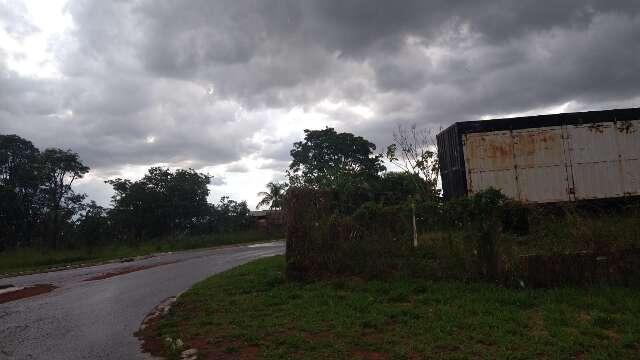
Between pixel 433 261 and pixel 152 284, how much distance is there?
343 inches

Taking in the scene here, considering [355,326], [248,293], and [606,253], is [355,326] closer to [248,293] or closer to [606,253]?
[248,293]

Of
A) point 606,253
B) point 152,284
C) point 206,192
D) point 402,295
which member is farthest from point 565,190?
point 206,192

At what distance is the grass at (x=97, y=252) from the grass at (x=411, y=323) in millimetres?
21601

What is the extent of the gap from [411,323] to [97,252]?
104ft

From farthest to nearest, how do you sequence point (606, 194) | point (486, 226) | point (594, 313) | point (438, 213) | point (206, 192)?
1. point (206, 192)
2. point (606, 194)
3. point (438, 213)
4. point (486, 226)
5. point (594, 313)

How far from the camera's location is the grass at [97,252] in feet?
94.0

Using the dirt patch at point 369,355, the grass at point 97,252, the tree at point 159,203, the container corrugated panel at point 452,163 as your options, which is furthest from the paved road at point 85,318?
the tree at point 159,203

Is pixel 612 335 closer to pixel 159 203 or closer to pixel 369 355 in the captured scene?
pixel 369 355

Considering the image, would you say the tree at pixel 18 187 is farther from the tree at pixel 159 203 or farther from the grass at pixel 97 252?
the grass at pixel 97 252

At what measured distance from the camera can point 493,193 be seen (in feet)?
31.0

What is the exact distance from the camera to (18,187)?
4847 centimetres

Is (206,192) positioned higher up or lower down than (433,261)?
higher up

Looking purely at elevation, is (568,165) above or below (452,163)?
below

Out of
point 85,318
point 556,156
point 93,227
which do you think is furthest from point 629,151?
point 93,227
